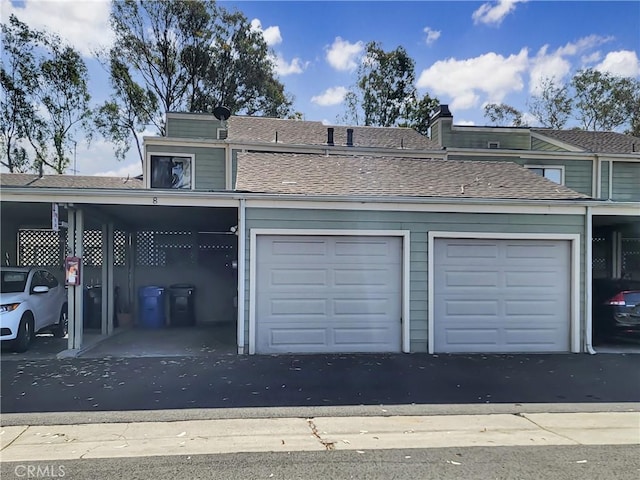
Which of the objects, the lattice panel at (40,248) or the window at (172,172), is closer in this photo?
the lattice panel at (40,248)

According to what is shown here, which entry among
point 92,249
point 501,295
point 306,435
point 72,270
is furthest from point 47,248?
point 501,295

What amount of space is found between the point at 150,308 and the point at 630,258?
44.9 ft

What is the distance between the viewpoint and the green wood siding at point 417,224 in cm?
761

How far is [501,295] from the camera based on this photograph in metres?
8.07

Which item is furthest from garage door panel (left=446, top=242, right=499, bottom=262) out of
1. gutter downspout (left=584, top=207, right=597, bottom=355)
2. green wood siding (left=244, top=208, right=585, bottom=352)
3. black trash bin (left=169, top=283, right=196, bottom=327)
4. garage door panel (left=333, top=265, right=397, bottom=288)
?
black trash bin (left=169, top=283, right=196, bottom=327)

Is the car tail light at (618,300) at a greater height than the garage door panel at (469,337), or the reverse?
the car tail light at (618,300)

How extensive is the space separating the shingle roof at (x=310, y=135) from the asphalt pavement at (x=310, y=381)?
8.35 m

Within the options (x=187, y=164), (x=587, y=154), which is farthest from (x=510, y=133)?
(x=187, y=164)

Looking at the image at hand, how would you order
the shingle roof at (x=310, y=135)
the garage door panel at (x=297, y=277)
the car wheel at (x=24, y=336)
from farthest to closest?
the shingle roof at (x=310, y=135)
the garage door panel at (x=297, y=277)
the car wheel at (x=24, y=336)

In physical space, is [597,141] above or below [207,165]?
above

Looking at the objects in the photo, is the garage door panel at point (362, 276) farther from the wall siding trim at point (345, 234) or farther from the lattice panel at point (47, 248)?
the lattice panel at point (47, 248)

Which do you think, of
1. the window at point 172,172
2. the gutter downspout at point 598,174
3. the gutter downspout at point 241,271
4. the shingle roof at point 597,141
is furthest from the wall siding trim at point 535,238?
the shingle roof at point 597,141

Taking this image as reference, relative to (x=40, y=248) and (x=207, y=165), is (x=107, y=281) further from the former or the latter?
(x=207, y=165)

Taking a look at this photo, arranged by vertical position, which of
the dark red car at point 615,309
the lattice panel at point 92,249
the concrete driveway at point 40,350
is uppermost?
the lattice panel at point 92,249
